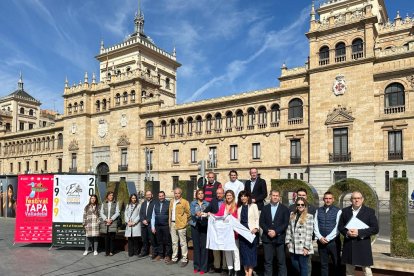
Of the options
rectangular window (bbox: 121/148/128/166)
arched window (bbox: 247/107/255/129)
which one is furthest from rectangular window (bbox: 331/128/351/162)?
rectangular window (bbox: 121/148/128/166)

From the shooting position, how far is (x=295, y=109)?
1277 inches

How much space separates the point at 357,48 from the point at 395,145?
8.04m

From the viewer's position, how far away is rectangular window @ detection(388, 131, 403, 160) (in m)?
26.9

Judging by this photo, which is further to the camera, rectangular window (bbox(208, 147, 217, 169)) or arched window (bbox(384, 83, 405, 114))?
rectangular window (bbox(208, 147, 217, 169))

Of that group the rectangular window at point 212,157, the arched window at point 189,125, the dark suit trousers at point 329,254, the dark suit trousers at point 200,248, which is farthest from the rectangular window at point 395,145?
the dark suit trousers at point 329,254

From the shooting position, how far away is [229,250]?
845 centimetres

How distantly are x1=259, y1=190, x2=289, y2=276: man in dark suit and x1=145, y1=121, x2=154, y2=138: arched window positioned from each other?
34709mm

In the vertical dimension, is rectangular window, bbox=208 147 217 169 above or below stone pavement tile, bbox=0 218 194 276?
above

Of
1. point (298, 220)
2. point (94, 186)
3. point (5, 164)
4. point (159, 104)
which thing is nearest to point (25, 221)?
point (94, 186)

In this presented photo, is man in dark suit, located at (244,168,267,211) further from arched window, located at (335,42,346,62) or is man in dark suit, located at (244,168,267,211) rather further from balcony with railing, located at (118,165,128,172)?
balcony with railing, located at (118,165,128,172)

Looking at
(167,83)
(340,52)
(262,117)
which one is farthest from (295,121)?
(167,83)

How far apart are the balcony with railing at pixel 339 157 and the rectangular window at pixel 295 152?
3.15 meters

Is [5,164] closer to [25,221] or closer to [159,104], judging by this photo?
[159,104]

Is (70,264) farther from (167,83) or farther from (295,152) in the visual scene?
(167,83)
